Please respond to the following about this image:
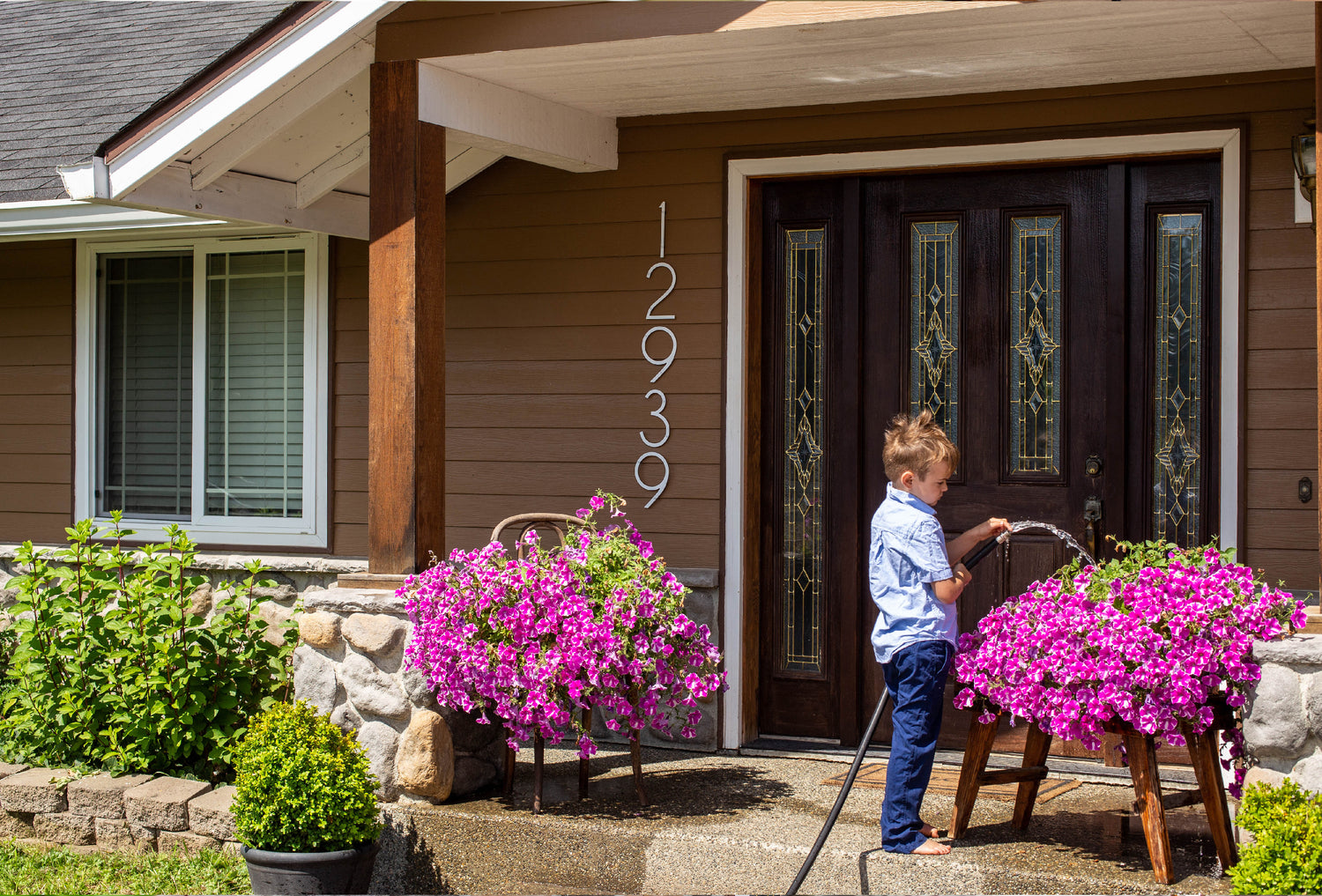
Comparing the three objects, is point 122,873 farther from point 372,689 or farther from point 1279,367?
point 1279,367

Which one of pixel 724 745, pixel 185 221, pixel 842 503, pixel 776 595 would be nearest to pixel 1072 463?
pixel 842 503

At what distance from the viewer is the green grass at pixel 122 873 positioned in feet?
13.8

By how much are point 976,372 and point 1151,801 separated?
1957 mm

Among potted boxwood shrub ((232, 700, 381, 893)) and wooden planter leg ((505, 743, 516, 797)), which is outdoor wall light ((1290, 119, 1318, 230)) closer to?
wooden planter leg ((505, 743, 516, 797))

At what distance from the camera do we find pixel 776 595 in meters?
5.29

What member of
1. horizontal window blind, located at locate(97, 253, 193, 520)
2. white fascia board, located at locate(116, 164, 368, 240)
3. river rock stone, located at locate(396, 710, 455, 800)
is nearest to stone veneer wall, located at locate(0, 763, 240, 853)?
river rock stone, located at locate(396, 710, 455, 800)

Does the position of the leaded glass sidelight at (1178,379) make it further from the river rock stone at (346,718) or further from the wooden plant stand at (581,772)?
the river rock stone at (346,718)

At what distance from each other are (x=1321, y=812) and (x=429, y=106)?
137 inches

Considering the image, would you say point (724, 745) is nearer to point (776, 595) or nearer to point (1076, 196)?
point (776, 595)

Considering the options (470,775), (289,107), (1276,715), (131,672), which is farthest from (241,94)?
(1276,715)

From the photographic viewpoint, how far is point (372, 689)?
170 inches

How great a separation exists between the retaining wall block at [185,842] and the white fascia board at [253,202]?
2263 millimetres

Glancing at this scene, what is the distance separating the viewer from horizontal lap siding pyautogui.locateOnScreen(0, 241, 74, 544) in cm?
649

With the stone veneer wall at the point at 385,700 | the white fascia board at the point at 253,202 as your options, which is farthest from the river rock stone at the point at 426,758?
the white fascia board at the point at 253,202
